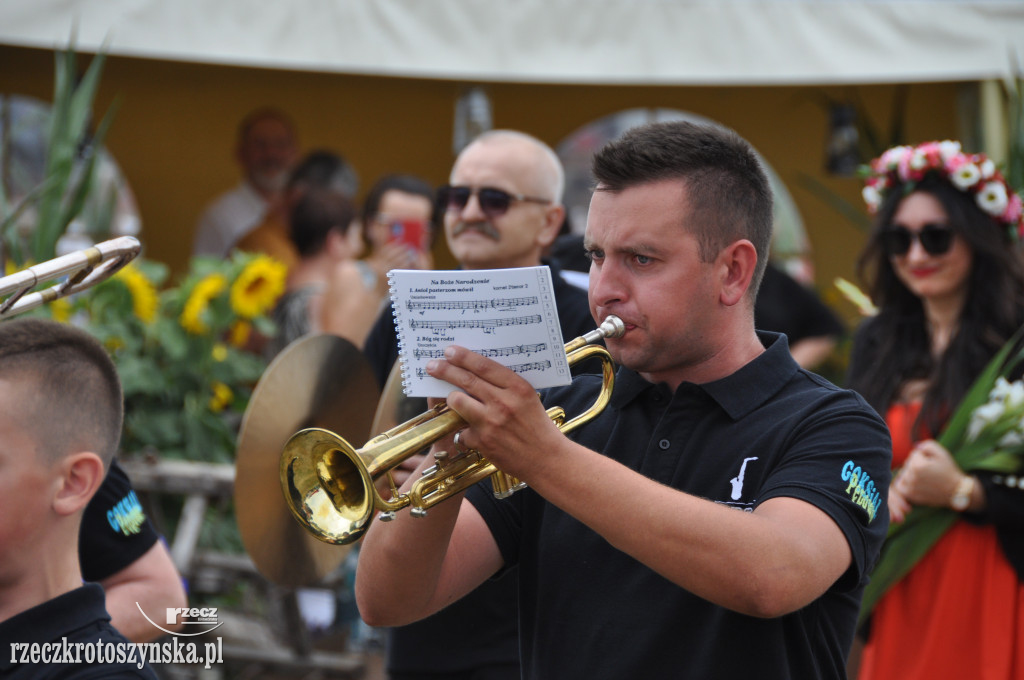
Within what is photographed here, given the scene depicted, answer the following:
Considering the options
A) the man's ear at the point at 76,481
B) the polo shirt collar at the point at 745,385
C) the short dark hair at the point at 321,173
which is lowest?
the man's ear at the point at 76,481

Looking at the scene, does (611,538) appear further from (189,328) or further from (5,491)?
(189,328)

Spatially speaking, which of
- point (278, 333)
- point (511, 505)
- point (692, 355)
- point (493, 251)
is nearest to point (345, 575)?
point (278, 333)

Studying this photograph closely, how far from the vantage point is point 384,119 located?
7559mm

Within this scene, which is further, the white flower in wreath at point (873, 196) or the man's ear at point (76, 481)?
the white flower in wreath at point (873, 196)

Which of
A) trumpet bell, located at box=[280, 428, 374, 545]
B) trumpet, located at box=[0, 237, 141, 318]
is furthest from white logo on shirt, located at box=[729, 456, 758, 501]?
trumpet, located at box=[0, 237, 141, 318]

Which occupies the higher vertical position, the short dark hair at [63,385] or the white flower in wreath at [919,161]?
the white flower in wreath at [919,161]

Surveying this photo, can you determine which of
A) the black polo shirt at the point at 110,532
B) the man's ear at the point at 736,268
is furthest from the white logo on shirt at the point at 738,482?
the black polo shirt at the point at 110,532

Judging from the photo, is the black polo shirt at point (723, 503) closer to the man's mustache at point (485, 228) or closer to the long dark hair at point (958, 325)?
the man's mustache at point (485, 228)

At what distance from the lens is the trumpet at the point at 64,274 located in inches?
75.1

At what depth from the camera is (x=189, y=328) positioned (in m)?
4.68

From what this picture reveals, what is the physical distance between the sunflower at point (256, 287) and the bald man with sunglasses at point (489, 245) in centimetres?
135

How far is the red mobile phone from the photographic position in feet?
16.4

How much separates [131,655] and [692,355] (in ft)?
3.66

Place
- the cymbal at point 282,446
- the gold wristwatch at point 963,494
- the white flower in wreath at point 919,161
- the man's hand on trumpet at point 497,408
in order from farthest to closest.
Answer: the white flower in wreath at point 919,161, the gold wristwatch at point 963,494, the cymbal at point 282,446, the man's hand on trumpet at point 497,408
